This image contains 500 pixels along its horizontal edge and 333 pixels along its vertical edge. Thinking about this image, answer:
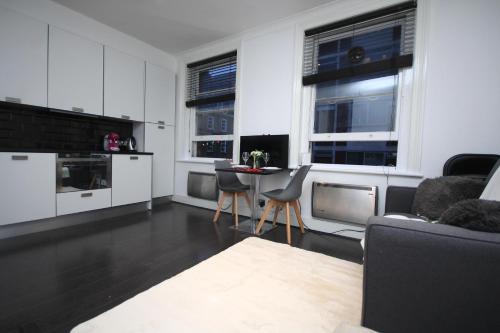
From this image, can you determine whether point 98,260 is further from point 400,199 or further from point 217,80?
point 217,80

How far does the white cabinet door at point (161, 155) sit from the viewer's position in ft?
12.6

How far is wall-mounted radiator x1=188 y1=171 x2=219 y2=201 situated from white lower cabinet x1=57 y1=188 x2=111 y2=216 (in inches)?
50.0

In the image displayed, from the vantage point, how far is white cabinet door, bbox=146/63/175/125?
375cm

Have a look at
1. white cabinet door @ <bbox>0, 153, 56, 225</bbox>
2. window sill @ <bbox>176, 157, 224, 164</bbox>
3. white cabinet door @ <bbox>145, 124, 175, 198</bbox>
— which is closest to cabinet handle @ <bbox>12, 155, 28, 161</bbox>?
white cabinet door @ <bbox>0, 153, 56, 225</bbox>

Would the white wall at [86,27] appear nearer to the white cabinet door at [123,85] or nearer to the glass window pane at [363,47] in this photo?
the white cabinet door at [123,85]

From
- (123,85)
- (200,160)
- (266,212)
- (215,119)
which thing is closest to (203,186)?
(200,160)

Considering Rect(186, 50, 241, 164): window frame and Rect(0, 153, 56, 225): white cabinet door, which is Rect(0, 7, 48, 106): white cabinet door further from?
Rect(186, 50, 241, 164): window frame

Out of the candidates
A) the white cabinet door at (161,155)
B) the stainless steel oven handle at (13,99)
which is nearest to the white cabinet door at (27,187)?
the stainless steel oven handle at (13,99)

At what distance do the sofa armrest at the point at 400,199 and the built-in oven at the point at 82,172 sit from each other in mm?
3353

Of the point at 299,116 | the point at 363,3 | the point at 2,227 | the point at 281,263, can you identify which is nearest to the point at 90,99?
the point at 2,227

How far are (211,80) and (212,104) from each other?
1.36 feet

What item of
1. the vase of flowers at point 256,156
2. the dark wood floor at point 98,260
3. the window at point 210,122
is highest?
the window at point 210,122

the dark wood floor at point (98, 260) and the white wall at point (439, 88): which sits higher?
the white wall at point (439, 88)

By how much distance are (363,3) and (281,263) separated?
286cm
